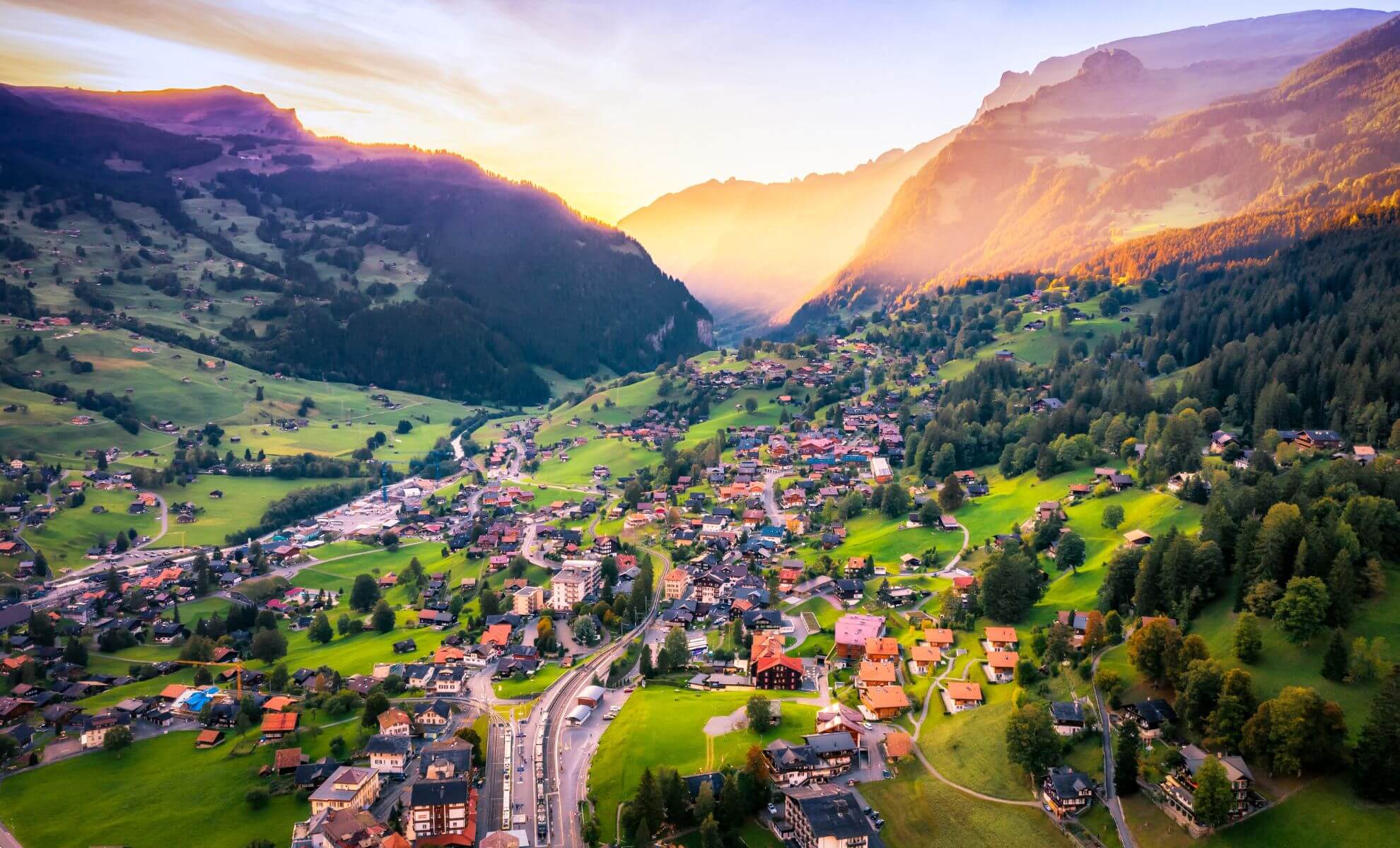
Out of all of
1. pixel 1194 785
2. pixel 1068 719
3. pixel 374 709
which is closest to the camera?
pixel 1194 785

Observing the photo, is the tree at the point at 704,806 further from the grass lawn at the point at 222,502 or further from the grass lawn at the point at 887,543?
the grass lawn at the point at 222,502

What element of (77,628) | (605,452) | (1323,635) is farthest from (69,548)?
(1323,635)

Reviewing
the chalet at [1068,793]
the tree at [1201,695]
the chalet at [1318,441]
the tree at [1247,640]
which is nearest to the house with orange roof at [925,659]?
the chalet at [1068,793]

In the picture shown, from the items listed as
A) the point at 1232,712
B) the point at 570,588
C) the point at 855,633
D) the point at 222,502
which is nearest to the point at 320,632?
the point at 570,588

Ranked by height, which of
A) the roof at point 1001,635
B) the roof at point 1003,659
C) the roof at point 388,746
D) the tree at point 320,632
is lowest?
the tree at point 320,632

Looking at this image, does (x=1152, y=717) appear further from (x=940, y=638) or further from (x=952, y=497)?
(x=952, y=497)

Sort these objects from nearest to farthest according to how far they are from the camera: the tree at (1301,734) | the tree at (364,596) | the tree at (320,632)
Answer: the tree at (1301,734)
the tree at (320,632)
the tree at (364,596)

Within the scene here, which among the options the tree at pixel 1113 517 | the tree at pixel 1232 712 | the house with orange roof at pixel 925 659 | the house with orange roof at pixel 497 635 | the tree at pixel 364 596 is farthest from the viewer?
the tree at pixel 364 596
